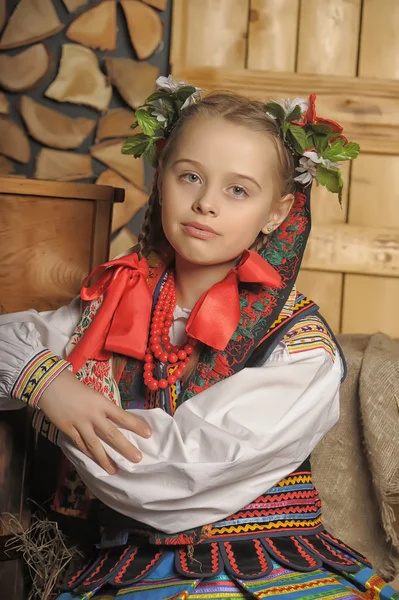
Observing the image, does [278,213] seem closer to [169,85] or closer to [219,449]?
[169,85]

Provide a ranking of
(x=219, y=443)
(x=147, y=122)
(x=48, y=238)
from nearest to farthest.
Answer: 1. (x=219, y=443)
2. (x=147, y=122)
3. (x=48, y=238)

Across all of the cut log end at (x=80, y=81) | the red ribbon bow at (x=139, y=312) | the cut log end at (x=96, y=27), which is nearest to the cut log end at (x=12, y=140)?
the cut log end at (x=80, y=81)

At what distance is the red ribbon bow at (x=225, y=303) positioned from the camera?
1.36 m

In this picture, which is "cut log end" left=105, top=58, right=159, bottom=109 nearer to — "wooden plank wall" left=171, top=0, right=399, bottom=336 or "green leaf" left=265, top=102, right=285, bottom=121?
"wooden plank wall" left=171, top=0, right=399, bottom=336

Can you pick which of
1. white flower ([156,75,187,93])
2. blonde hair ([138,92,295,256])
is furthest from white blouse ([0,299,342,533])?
white flower ([156,75,187,93])

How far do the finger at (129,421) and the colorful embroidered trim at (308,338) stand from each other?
0.97 ft

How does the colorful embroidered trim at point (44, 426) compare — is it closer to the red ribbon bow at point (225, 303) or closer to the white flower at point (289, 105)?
the red ribbon bow at point (225, 303)

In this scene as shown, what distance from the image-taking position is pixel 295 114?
1.44 meters

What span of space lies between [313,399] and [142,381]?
0.32 metres

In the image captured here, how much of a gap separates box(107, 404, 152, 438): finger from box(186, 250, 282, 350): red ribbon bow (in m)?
0.18

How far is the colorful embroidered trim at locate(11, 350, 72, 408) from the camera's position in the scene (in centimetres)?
133

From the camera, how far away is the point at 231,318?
139 centimetres

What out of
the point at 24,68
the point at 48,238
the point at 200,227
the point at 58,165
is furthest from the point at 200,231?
the point at 24,68

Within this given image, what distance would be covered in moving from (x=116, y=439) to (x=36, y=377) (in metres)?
0.19
